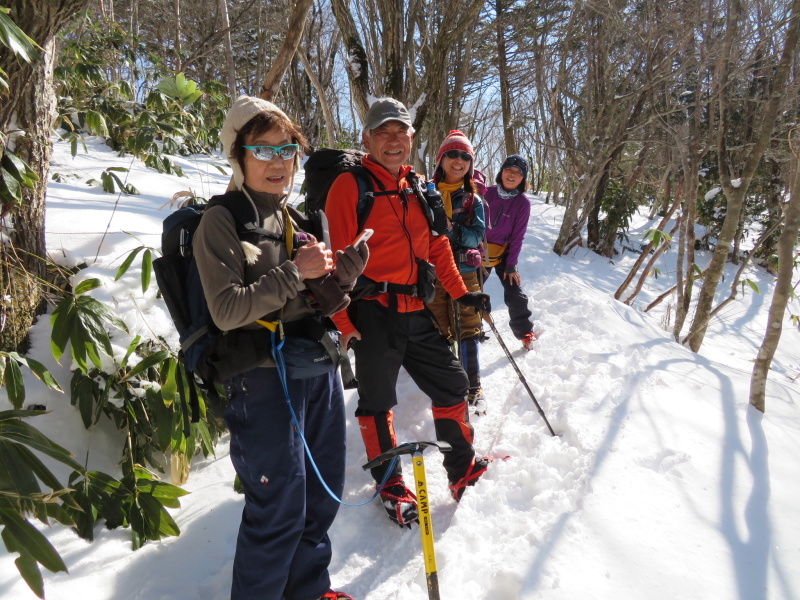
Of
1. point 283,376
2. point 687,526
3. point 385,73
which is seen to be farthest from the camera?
point 385,73

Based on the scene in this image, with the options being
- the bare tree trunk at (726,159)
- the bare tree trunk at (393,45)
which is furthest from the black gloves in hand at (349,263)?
the bare tree trunk at (726,159)

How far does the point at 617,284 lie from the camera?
417 inches

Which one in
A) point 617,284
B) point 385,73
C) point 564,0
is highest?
point 564,0

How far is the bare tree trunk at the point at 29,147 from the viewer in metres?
2.25

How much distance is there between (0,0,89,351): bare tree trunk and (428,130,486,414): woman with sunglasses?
7.51 feet

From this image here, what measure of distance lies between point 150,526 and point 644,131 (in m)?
13.6

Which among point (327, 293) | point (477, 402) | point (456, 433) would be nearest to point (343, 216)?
point (327, 293)

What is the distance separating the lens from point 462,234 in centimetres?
366

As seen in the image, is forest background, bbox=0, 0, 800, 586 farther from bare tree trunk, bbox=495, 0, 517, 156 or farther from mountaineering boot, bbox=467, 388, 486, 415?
mountaineering boot, bbox=467, 388, 486, 415

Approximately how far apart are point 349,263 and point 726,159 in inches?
208

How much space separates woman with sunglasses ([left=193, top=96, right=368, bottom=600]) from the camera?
1573 mm

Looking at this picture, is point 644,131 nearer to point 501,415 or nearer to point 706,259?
point 706,259

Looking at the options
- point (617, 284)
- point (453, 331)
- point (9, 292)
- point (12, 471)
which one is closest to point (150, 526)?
point (12, 471)

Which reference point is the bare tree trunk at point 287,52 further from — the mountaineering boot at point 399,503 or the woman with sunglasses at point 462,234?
the mountaineering boot at point 399,503
